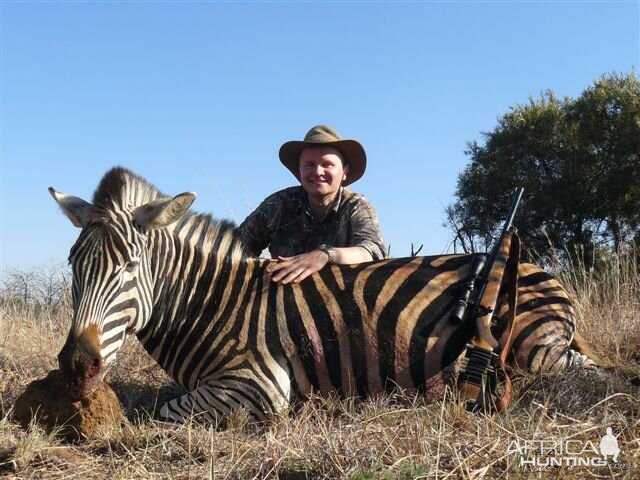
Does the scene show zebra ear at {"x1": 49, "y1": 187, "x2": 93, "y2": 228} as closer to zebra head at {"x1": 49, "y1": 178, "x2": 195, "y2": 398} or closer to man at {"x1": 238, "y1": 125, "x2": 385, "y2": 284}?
zebra head at {"x1": 49, "y1": 178, "x2": 195, "y2": 398}

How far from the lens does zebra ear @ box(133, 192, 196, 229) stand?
3.41 metres

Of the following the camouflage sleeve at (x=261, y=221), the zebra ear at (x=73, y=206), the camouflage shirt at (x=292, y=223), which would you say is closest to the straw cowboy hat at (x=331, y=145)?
the camouflage shirt at (x=292, y=223)

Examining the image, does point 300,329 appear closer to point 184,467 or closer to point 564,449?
point 184,467

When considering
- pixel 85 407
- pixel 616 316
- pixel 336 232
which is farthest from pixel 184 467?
pixel 616 316

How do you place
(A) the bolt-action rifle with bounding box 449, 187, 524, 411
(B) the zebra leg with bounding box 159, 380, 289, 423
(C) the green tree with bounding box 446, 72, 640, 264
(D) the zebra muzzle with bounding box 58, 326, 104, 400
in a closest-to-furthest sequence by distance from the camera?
1. (D) the zebra muzzle with bounding box 58, 326, 104, 400
2. (A) the bolt-action rifle with bounding box 449, 187, 524, 411
3. (B) the zebra leg with bounding box 159, 380, 289, 423
4. (C) the green tree with bounding box 446, 72, 640, 264

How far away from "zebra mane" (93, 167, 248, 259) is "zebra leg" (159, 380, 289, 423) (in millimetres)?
858

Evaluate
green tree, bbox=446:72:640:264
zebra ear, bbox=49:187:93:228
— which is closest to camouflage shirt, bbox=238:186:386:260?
zebra ear, bbox=49:187:93:228

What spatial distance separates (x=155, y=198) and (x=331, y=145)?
5.24ft

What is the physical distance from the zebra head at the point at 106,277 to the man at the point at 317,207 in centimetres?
139

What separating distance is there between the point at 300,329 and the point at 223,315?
0.45 metres

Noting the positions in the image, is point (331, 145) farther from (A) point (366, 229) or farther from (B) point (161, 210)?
(B) point (161, 210)

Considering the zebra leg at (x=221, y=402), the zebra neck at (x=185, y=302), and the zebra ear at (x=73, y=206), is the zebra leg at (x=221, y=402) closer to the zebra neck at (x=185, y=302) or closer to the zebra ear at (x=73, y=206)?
the zebra neck at (x=185, y=302)

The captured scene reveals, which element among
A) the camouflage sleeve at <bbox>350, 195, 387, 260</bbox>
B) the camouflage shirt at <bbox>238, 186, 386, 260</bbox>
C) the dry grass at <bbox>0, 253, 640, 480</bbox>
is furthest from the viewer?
the camouflage shirt at <bbox>238, 186, 386, 260</bbox>

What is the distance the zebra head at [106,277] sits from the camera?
3002 mm
